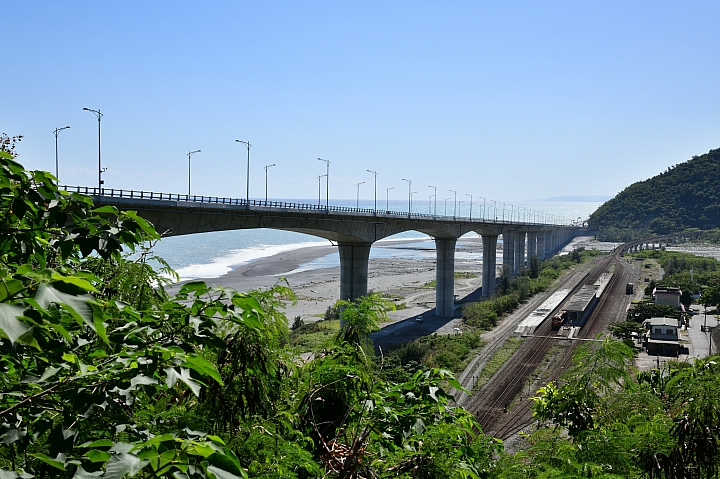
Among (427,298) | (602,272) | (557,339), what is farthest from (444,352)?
(602,272)

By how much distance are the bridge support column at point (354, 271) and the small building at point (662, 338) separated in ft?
87.0

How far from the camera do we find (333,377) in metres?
6.56

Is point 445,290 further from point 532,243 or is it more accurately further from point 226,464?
point 532,243

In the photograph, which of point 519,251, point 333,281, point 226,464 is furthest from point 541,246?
point 226,464

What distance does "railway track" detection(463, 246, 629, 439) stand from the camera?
3319 centimetres

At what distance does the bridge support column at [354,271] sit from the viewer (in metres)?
60.0

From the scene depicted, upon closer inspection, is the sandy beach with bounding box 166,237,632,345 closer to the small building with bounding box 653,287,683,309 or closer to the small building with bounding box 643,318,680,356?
the small building with bounding box 643,318,680,356

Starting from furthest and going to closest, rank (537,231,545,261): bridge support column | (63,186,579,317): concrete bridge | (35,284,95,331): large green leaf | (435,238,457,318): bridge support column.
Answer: (537,231,545,261): bridge support column < (435,238,457,318): bridge support column < (63,186,579,317): concrete bridge < (35,284,95,331): large green leaf

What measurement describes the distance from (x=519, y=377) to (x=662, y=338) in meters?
16.2

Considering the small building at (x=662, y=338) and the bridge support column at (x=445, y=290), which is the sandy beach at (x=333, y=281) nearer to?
the bridge support column at (x=445, y=290)

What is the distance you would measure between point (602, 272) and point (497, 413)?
3228 inches

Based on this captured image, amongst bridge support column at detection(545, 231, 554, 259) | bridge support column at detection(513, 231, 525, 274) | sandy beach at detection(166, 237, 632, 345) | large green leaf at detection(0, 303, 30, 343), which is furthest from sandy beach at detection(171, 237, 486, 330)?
large green leaf at detection(0, 303, 30, 343)

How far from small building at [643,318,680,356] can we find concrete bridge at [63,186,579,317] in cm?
2611

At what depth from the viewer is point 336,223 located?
2194 inches
